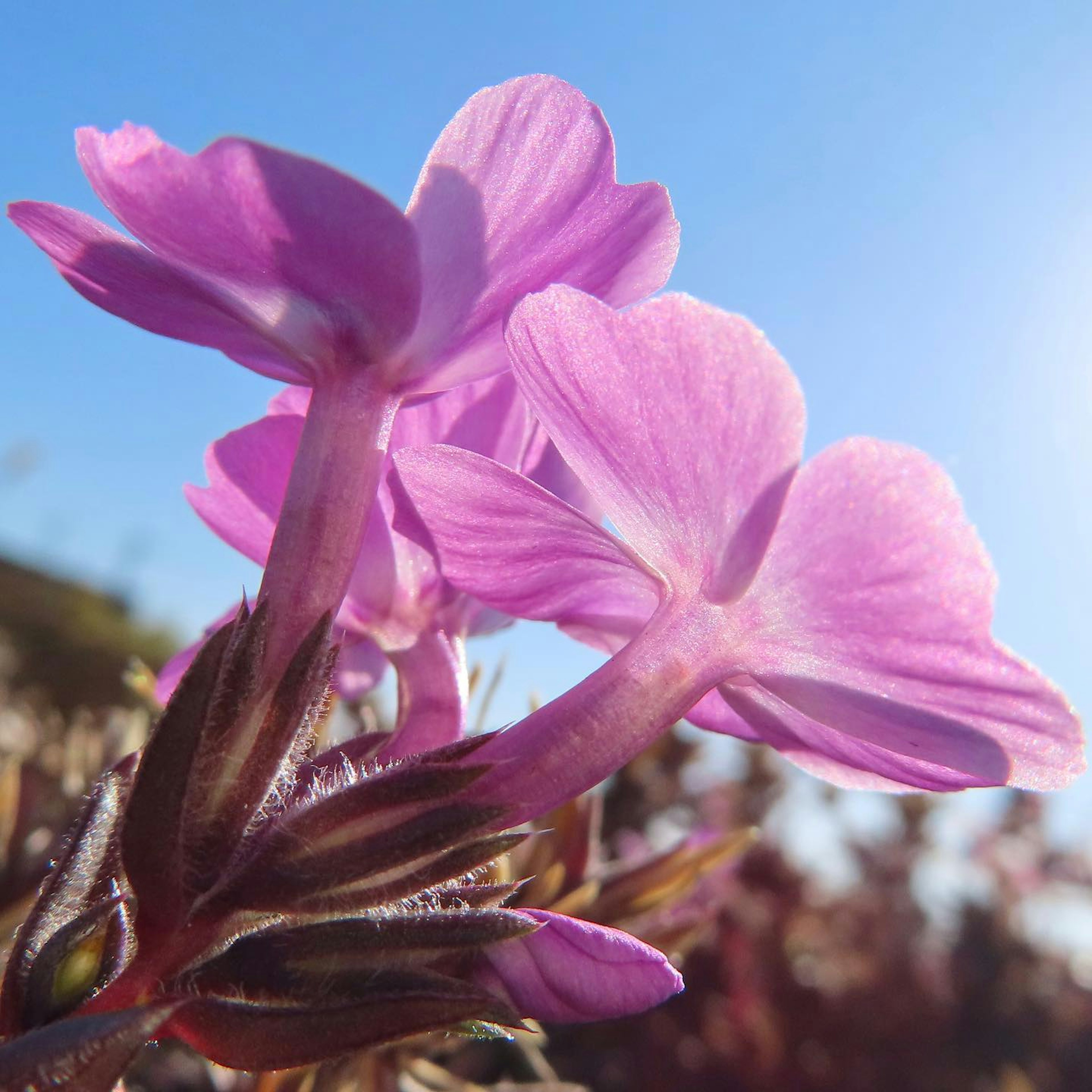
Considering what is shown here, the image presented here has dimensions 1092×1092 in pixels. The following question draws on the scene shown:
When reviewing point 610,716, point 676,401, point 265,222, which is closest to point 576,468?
point 676,401

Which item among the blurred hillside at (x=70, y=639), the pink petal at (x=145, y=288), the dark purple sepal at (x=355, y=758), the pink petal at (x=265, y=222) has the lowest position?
the blurred hillside at (x=70, y=639)

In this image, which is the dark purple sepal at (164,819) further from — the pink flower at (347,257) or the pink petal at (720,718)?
the pink petal at (720,718)

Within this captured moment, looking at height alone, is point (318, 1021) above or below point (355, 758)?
below

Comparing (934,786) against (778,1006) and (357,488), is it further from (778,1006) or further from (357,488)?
(778,1006)

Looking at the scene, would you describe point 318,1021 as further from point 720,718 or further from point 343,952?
point 720,718

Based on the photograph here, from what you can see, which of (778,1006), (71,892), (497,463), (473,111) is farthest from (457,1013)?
(778,1006)

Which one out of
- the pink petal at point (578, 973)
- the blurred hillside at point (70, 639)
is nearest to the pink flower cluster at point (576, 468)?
the pink petal at point (578, 973)
